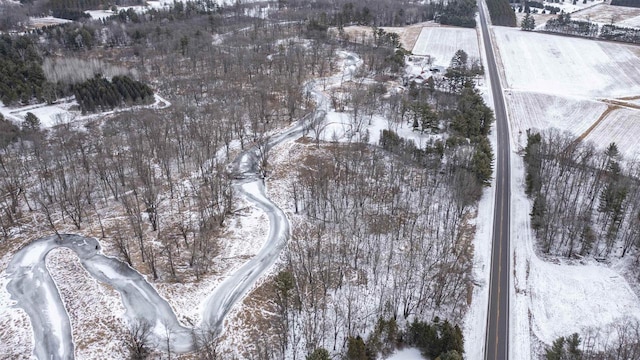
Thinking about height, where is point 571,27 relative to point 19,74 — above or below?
above

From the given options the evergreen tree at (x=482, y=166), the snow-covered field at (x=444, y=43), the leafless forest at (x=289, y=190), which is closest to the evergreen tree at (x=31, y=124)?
the leafless forest at (x=289, y=190)

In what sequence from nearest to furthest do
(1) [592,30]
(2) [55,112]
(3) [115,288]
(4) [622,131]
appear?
(3) [115,288], (4) [622,131], (2) [55,112], (1) [592,30]

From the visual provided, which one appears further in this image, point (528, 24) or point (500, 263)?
point (528, 24)

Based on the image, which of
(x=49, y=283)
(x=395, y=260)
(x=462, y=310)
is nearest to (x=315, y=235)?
(x=395, y=260)

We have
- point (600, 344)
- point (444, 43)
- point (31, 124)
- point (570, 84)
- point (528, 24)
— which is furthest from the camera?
point (528, 24)

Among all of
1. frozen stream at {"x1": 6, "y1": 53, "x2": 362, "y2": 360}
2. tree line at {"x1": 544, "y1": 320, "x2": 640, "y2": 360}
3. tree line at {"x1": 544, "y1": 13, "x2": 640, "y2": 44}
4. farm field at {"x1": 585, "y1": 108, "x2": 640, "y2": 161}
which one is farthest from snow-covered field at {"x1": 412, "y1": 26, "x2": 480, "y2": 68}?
frozen stream at {"x1": 6, "y1": 53, "x2": 362, "y2": 360}

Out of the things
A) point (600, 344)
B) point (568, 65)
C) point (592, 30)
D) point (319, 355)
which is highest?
point (592, 30)

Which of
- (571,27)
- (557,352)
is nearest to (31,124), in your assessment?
(557,352)

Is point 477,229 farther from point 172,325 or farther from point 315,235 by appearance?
point 172,325

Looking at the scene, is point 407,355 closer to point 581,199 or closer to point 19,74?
point 581,199
